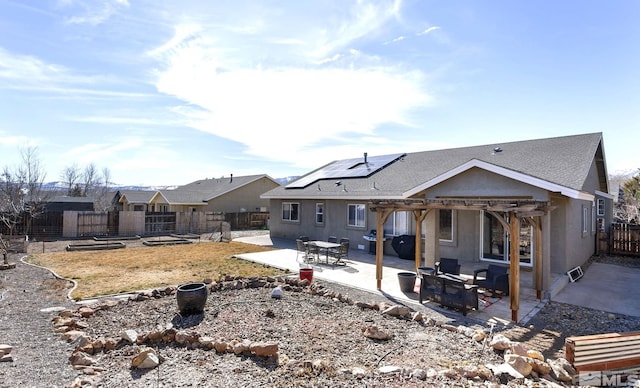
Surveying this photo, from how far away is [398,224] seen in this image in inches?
544


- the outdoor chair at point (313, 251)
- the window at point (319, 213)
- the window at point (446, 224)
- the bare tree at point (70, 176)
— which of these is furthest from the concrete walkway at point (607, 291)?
the bare tree at point (70, 176)

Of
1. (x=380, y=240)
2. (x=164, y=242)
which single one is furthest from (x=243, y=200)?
(x=380, y=240)

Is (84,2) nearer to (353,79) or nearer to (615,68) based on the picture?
(353,79)

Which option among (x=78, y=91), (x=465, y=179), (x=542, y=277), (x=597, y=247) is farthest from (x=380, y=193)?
(x=78, y=91)

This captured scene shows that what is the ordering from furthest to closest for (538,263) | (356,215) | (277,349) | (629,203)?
(629,203) < (356,215) < (538,263) < (277,349)

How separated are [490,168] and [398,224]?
16.9 ft

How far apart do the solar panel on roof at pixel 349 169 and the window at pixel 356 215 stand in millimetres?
2171

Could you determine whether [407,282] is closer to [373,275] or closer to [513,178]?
[373,275]

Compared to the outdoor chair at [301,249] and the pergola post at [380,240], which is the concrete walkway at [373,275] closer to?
the outdoor chair at [301,249]

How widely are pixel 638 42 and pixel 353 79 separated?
351 inches

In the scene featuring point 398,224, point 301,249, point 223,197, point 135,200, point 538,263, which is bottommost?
point 301,249

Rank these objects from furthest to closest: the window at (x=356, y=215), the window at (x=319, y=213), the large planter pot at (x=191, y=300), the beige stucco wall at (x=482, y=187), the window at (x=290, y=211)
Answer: the window at (x=290, y=211) < the window at (x=319, y=213) < the window at (x=356, y=215) < the beige stucco wall at (x=482, y=187) < the large planter pot at (x=191, y=300)

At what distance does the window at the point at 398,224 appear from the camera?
531 inches

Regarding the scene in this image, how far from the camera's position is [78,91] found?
11969mm
